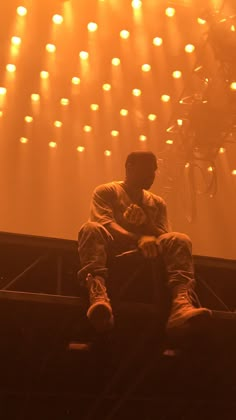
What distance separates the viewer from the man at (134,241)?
382 cm

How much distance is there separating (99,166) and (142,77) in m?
1.93

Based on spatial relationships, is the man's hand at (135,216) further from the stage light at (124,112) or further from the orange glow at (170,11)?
the stage light at (124,112)

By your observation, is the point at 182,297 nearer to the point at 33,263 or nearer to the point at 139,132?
the point at 33,263

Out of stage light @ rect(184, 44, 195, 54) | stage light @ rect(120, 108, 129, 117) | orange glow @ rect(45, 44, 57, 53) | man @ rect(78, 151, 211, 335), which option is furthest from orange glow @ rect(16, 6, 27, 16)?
man @ rect(78, 151, 211, 335)

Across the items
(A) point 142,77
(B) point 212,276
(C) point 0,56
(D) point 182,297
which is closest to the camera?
(D) point 182,297

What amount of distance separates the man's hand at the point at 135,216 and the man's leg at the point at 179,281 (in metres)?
0.25

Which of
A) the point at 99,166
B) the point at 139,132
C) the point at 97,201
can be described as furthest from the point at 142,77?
the point at 97,201

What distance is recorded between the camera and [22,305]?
13.2 ft

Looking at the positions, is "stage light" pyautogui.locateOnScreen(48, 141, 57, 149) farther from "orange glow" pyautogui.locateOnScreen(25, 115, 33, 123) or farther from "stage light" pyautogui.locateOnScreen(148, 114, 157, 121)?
"stage light" pyautogui.locateOnScreen(148, 114, 157, 121)

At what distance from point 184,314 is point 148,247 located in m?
0.58

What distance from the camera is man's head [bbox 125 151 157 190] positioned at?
457 cm

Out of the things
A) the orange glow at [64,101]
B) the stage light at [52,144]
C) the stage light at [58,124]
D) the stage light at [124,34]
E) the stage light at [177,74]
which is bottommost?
the stage light at [52,144]

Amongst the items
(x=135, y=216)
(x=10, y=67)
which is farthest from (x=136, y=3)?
(x=135, y=216)

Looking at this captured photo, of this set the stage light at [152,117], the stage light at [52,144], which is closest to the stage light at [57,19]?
the stage light at [152,117]
